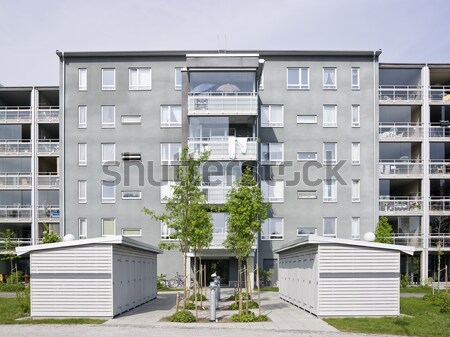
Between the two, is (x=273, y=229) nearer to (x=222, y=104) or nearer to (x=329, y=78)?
(x=222, y=104)

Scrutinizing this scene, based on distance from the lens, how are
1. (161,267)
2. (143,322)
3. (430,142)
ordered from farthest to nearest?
1. (430,142)
2. (161,267)
3. (143,322)

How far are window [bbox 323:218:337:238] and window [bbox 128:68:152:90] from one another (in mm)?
17677

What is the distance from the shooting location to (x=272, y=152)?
136 feet

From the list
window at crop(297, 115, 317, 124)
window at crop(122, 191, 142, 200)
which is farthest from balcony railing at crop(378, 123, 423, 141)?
window at crop(122, 191, 142, 200)

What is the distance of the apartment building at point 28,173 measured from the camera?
44875 mm

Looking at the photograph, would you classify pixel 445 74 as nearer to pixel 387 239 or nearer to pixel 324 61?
pixel 324 61

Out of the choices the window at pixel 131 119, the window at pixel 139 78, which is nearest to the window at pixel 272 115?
the window at pixel 139 78

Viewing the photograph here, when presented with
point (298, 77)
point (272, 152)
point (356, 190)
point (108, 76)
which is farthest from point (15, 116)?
point (356, 190)

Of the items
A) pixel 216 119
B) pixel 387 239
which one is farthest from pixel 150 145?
pixel 387 239

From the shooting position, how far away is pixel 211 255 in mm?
37500

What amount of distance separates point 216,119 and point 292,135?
7.35 m

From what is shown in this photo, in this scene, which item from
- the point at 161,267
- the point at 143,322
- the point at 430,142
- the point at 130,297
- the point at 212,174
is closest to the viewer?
the point at 143,322

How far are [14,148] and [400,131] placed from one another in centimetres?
3248

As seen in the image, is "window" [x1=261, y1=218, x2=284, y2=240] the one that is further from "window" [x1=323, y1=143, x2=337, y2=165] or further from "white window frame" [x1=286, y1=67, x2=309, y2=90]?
"white window frame" [x1=286, y1=67, x2=309, y2=90]
